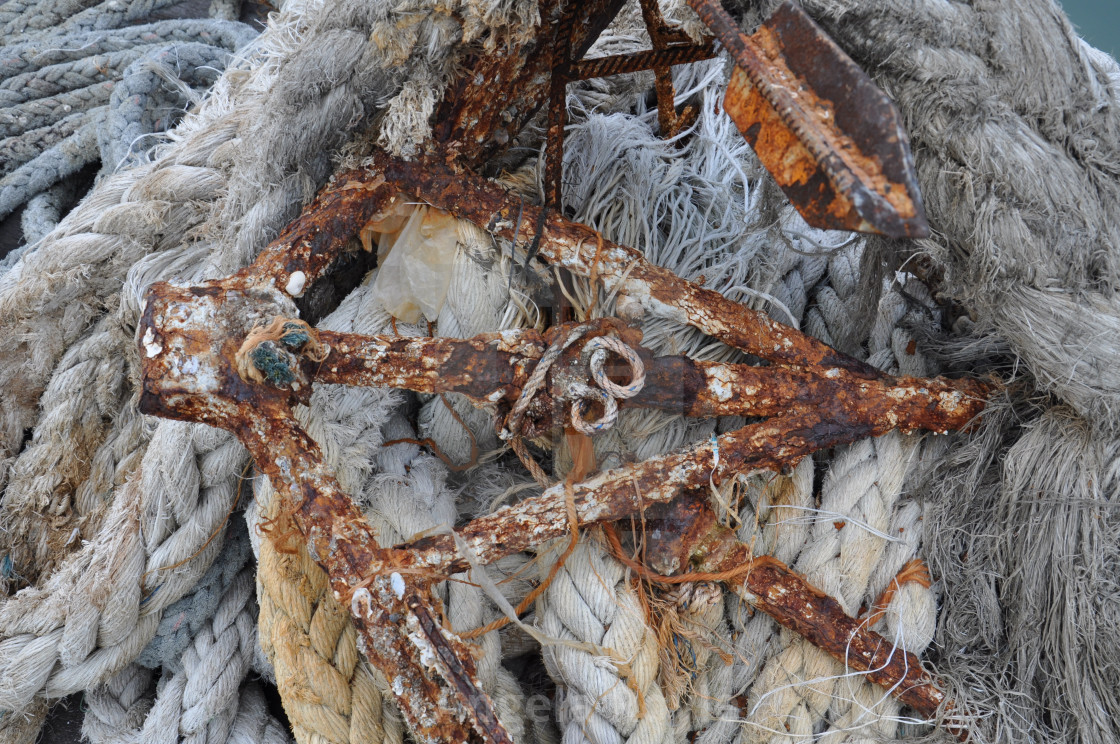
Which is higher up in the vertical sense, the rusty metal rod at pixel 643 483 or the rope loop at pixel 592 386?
the rope loop at pixel 592 386

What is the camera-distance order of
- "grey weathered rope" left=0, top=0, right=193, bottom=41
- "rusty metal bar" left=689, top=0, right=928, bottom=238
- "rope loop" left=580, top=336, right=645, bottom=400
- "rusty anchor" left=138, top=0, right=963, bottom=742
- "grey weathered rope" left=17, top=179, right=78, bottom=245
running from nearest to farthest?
"rusty metal bar" left=689, top=0, right=928, bottom=238, "rusty anchor" left=138, top=0, right=963, bottom=742, "rope loop" left=580, top=336, right=645, bottom=400, "grey weathered rope" left=17, top=179, right=78, bottom=245, "grey weathered rope" left=0, top=0, right=193, bottom=41

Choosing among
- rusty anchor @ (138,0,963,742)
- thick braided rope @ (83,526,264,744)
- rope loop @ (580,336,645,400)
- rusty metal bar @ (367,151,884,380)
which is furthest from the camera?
thick braided rope @ (83,526,264,744)

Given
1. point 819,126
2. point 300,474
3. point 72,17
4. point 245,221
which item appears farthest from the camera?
point 72,17

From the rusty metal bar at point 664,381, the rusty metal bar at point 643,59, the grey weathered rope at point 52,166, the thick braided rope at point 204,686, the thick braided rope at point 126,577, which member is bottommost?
the thick braided rope at point 204,686

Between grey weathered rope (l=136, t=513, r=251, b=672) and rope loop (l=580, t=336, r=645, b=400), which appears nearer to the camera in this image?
rope loop (l=580, t=336, r=645, b=400)

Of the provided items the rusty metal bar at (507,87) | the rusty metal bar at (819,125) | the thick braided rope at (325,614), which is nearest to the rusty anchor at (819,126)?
the rusty metal bar at (819,125)

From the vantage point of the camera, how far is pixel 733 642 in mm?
1147

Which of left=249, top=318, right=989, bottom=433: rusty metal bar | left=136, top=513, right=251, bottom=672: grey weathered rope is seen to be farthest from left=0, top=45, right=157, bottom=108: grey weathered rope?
left=249, top=318, right=989, bottom=433: rusty metal bar

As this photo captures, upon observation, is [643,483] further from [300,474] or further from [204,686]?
[204,686]

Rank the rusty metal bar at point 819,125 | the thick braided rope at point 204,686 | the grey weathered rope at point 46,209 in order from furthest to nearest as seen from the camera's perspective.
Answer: the grey weathered rope at point 46,209 → the thick braided rope at point 204,686 → the rusty metal bar at point 819,125

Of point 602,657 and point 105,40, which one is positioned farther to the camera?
point 105,40

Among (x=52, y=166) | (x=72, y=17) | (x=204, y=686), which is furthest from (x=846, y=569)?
(x=72, y=17)

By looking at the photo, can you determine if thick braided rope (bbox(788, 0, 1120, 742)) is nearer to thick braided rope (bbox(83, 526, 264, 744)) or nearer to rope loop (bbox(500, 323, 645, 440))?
rope loop (bbox(500, 323, 645, 440))

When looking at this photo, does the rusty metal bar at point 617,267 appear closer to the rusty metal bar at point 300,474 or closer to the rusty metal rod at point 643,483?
the rusty metal rod at point 643,483
